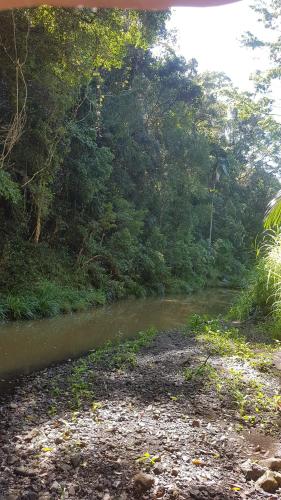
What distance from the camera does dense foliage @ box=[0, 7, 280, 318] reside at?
1070 centimetres

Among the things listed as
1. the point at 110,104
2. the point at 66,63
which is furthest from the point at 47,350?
the point at 110,104

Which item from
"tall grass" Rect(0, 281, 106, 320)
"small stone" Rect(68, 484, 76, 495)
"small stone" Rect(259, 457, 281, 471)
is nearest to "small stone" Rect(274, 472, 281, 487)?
"small stone" Rect(259, 457, 281, 471)

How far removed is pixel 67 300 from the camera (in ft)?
47.0

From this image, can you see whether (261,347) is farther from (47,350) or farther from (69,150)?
(69,150)

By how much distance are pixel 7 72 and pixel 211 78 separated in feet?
91.2

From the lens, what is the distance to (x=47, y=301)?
509 inches

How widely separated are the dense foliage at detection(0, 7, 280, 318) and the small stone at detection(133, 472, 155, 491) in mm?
9012

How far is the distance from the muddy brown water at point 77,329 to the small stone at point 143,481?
12.0 ft

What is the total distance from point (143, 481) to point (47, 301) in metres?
10.1

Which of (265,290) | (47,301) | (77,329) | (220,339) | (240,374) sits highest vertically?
(265,290)

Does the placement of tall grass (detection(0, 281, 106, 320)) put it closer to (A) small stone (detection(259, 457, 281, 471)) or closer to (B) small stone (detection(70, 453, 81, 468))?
(B) small stone (detection(70, 453, 81, 468))

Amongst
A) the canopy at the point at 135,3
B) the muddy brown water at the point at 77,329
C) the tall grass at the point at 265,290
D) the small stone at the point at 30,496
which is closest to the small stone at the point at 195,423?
the small stone at the point at 30,496

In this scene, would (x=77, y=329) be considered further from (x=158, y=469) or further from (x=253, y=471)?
(x=253, y=471)

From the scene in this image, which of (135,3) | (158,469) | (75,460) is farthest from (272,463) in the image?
(135,3)
